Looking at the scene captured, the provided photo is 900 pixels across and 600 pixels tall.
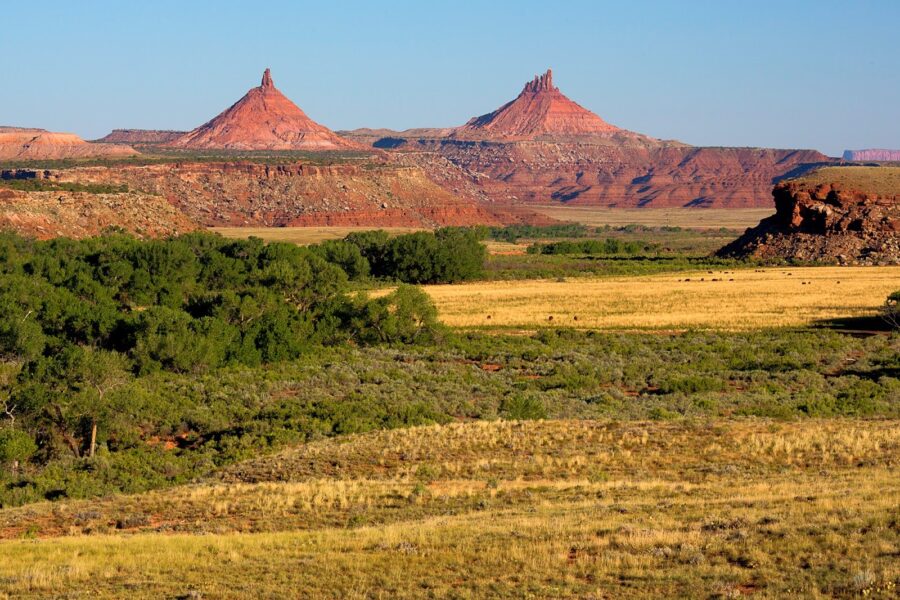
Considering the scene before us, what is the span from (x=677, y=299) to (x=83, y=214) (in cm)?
6272

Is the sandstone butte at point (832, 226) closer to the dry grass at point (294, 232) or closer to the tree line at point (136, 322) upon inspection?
the dry grass at point (294, 232)

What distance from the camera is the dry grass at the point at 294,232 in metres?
131

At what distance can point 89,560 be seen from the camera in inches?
678

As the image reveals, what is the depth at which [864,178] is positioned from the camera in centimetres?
10838

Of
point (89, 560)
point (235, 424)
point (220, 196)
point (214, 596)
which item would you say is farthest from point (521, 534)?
point (220, 196)

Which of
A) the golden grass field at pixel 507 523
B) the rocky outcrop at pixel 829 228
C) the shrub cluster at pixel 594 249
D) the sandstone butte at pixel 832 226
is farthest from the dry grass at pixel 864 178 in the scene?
the golden grass field at pixel 507 523

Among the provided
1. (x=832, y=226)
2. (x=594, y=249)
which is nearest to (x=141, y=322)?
(x=832, y=226)

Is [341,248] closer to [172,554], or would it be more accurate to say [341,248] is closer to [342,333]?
[342,333]

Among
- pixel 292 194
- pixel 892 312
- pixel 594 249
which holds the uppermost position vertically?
pixel 292 194

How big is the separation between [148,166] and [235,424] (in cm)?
13948

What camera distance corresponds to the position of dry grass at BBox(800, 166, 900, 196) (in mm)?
104625

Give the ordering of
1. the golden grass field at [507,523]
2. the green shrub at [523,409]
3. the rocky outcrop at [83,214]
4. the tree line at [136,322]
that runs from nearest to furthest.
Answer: the golden grass field at [507,523] → the tree line at [136,322] → the green shrub at [523,409] → the rocky outcrop at [83,214]

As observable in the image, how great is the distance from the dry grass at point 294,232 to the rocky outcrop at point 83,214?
10107 millimetres

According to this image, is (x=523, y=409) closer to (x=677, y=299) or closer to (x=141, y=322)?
(x=141, y=322)
